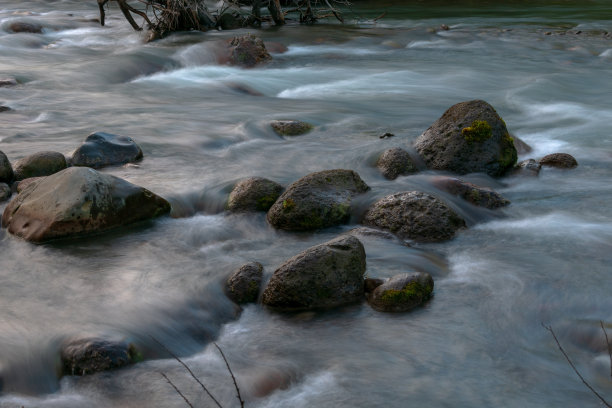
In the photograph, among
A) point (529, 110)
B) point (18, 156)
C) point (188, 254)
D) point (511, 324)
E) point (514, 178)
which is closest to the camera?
point (511, 324)

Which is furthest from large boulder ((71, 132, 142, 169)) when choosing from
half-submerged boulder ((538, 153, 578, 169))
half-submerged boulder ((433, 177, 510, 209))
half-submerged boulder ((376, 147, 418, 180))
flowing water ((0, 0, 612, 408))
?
half-submerged boulder ((538, 153, 578, 169))

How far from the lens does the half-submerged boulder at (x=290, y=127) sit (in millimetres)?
7816

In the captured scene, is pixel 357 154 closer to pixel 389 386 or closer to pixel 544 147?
pixel 544 147

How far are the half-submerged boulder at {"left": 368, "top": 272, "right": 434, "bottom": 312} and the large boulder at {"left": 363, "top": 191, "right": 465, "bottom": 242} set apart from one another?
804mm

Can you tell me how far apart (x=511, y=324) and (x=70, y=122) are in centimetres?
603

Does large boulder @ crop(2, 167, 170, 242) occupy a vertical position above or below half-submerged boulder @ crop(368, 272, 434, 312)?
above

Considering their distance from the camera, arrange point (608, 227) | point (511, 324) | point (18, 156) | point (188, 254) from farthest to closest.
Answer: point (18, 156), point (608, 227), point (188, 254), point (511, 324)

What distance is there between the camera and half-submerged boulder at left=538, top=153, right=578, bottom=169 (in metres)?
6.61

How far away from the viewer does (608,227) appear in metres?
5.35

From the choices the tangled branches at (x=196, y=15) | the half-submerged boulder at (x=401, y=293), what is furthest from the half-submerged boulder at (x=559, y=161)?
the tangled branches at (x=196, y=15)

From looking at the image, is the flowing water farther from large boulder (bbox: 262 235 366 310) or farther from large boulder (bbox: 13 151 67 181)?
large boulder (bbox: 13 151 67 181)

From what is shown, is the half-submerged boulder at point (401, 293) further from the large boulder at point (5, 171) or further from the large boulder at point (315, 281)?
the large boulder at point (5, 171)

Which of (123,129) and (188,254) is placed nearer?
(188,254)

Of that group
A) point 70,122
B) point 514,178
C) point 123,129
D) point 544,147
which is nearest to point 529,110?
point 544,147
